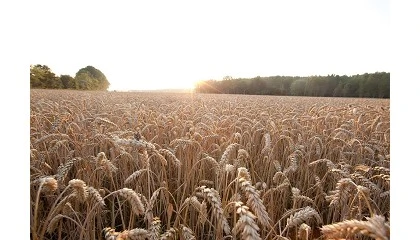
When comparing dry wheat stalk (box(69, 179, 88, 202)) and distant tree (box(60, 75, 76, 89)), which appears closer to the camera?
dry wheat stalk (box(69, 179, 88, 202))

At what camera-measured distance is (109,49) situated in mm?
2266

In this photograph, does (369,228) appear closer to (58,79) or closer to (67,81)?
(67,81)

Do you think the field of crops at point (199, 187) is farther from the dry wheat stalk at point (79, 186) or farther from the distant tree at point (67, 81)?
the distant tree at point (67, 81)

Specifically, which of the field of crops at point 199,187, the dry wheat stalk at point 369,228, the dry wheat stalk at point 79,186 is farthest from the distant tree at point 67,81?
the dry wheat stalk at point 369,228

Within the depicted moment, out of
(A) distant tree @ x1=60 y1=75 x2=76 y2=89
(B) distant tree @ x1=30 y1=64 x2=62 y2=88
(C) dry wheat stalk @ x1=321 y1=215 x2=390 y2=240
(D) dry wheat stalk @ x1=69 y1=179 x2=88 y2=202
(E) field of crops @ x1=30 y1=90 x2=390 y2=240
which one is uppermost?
(A) distant tree @ x1=60 y1=75 x2=76 y2=89

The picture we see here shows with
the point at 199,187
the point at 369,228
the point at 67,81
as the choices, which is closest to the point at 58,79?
the point at 67,81

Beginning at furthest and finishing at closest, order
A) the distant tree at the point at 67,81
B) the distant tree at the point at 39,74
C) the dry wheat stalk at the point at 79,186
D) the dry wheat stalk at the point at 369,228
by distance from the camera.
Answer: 1. the distant tree at the point at 67,81
2. the distant tree at the point at 39,74
3. the dry wheat stalk at the point at 79,186
4. the dry wheat stalk at the point at 369,228

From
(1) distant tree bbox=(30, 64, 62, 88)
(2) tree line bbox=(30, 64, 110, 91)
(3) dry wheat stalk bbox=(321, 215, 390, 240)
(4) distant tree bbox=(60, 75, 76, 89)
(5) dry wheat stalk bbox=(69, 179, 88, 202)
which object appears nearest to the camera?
(3) dry wheat stalk bbox=(321, 215, 390, 240)

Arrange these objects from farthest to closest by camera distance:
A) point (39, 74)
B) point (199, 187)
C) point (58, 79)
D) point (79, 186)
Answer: point (58, 79), point (39, 74), point (199, 187), point (79, 186)

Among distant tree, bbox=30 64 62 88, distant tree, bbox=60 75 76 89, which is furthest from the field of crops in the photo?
distant tree, bbox=60 75 76 89

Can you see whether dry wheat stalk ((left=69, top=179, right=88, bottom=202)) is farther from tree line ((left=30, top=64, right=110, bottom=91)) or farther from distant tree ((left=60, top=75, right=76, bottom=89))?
distant tree ((left=60, top=75, right=76, bottom=89))
